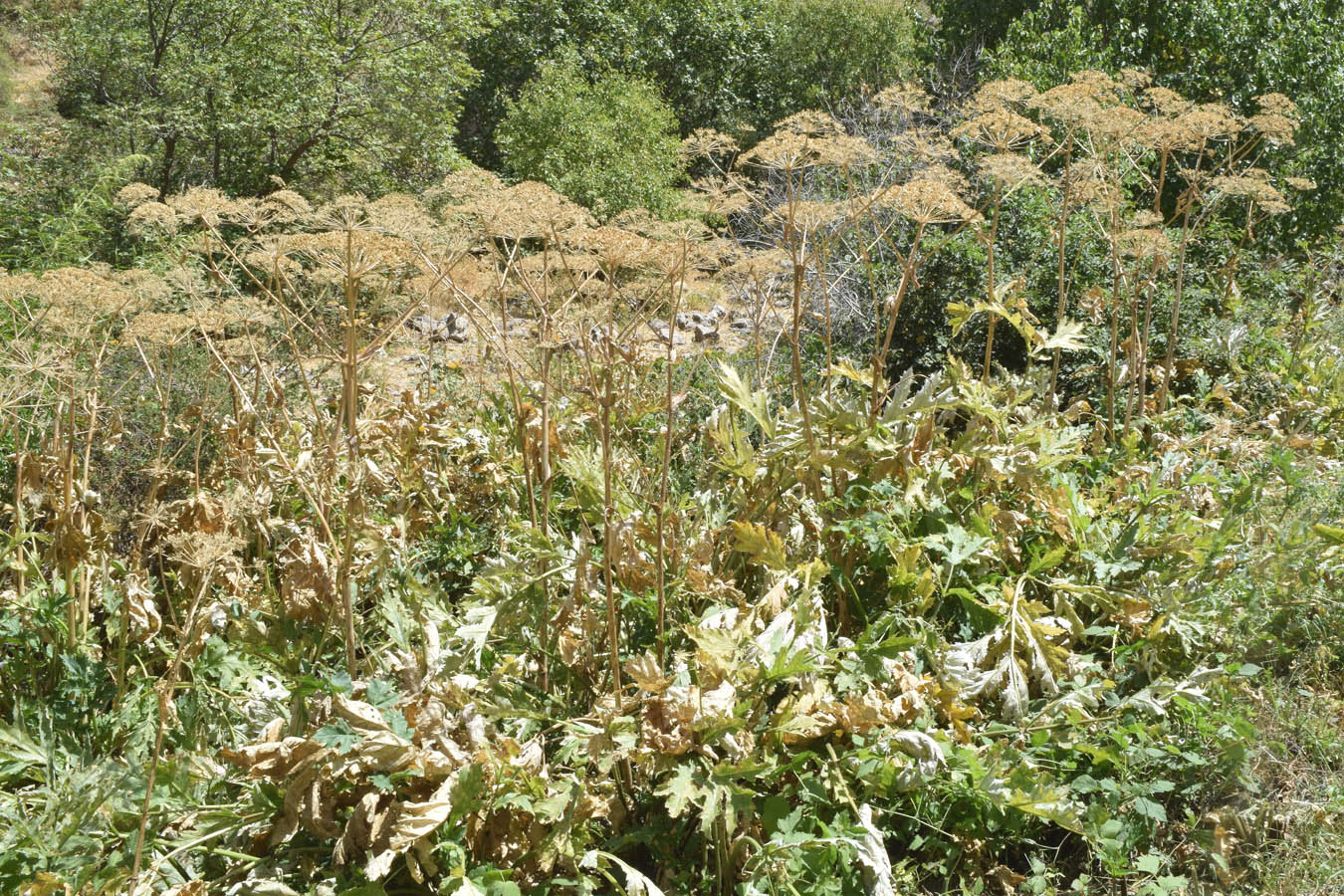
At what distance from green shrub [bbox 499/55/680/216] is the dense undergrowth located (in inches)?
321

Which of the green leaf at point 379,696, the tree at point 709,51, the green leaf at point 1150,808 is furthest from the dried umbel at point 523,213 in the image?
the tree at point 709,51

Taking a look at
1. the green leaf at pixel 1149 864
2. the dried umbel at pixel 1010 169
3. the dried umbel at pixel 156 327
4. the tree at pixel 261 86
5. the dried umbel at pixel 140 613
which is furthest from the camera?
the tree at pixel 261 86

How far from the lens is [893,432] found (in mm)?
3725

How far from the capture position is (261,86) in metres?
10.2

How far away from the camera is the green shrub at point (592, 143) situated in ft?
40.1

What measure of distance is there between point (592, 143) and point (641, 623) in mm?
10327

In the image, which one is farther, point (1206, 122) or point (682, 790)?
point (1206, 122)

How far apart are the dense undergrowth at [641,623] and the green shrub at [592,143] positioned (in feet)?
26.8

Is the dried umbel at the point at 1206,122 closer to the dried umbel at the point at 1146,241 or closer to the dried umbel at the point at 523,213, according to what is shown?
the dried umbel at the point at 1146,241

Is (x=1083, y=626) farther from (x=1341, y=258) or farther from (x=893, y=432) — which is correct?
(x=1341, y=258)

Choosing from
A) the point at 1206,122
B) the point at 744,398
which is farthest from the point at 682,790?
the point at 1206,122

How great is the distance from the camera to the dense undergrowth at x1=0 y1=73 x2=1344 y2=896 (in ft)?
7.83

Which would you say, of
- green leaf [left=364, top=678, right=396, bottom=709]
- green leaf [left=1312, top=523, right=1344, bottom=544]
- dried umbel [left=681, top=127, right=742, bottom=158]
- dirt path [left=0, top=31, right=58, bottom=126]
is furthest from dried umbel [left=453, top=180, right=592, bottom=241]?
dirt path [left=0, top=31, right=58, bottom=126]

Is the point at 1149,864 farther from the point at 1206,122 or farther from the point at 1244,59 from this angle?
the point at 1244,59
